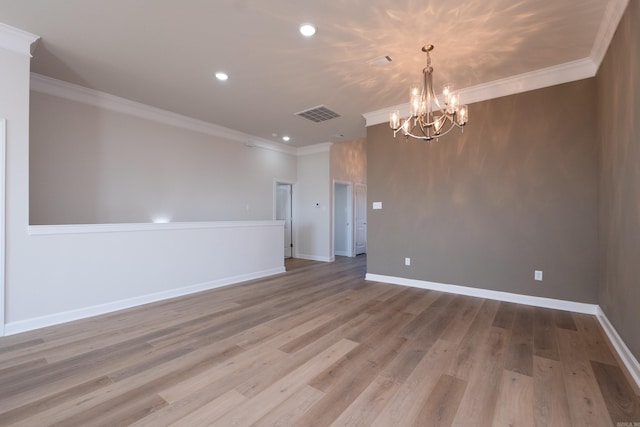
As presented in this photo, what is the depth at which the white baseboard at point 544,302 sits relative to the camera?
2107 mm

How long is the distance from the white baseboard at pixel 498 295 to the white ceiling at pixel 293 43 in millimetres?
2852

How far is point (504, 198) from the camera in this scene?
3.73 m

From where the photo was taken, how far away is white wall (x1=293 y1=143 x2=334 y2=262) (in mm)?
7005

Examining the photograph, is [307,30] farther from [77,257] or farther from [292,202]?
[292,202]

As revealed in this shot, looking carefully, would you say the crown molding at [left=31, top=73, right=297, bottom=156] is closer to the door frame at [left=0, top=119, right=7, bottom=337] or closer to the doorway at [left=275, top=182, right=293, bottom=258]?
the door frame at [left=0, top=119, right=7, bottom=337]

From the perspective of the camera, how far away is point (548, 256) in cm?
346

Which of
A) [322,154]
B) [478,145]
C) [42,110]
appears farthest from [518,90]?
[42,110]

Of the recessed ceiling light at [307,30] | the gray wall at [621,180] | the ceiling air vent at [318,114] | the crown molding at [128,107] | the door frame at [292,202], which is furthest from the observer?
the door frame at [292,202]

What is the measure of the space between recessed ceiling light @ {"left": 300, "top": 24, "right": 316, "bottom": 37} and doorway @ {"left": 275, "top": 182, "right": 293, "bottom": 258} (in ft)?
16.3

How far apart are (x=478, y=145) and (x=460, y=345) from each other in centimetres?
275

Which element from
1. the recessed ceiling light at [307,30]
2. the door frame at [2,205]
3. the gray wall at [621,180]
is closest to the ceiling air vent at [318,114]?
the recessed ceiling light at [307,30]

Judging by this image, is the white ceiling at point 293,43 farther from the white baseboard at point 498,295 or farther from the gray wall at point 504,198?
the white baseboard at point 498,295

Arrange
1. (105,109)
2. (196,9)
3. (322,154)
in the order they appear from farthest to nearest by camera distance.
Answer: (322,154) → (105,109) → (196,9)

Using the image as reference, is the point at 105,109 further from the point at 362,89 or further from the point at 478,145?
the point at 478,145
